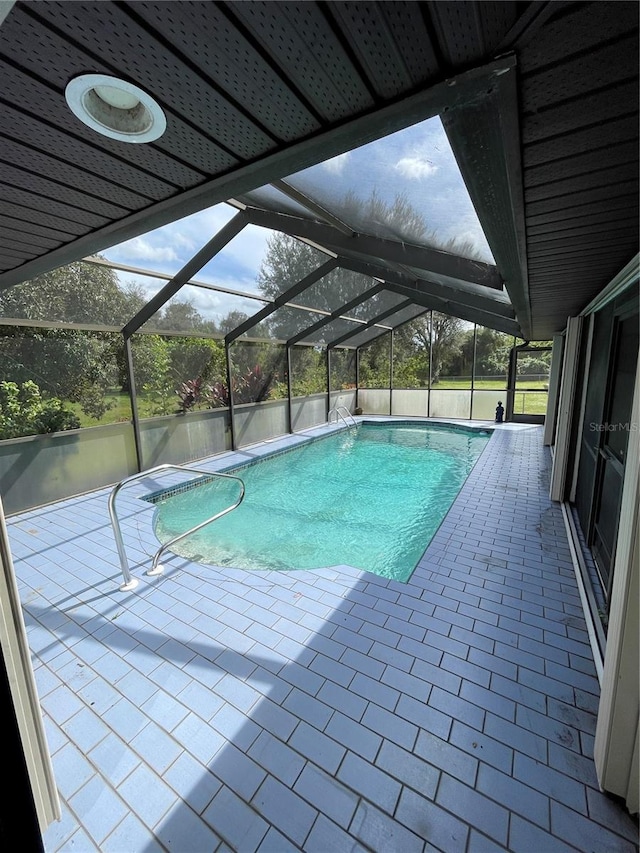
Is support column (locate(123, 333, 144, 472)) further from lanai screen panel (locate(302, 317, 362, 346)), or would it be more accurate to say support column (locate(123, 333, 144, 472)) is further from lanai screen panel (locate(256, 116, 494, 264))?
lanai screen panel (locate(302, 317, 362, 346))

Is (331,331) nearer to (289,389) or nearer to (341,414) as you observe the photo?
(289,389)

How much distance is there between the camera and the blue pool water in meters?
3.96

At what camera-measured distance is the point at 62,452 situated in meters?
4.58

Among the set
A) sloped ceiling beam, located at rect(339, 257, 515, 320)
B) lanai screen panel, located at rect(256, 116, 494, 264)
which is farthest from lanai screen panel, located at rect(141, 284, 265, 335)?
lanai screen panel, located at rect(256, 116, 494, 264)

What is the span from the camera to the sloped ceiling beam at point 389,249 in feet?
10.7

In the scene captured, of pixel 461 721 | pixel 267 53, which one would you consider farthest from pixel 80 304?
pixel 461 721

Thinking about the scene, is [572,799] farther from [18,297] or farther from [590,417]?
[18,297]

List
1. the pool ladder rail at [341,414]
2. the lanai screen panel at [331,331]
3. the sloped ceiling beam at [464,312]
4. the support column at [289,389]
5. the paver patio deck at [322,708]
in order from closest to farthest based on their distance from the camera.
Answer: the paver patio deck at [322,708] → the sloped ceiling beam at [464,312] → the support column at [289,389] → the lanai screen panel at [331,331] → the pool ladder rail at [341,414]

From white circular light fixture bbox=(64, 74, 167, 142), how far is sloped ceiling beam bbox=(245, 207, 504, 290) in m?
2.97

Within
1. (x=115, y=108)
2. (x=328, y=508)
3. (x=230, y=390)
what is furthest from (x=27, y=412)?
(x=115, y=108)

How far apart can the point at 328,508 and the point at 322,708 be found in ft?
11.7

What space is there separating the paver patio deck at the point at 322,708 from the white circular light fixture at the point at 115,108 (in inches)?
94.4

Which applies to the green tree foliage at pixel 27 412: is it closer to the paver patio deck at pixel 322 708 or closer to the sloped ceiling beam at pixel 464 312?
the paver patio deck at pixel 322 708

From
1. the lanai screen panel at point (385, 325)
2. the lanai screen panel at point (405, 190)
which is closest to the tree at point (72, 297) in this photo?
the lanai screen panel at point (405, 190)
